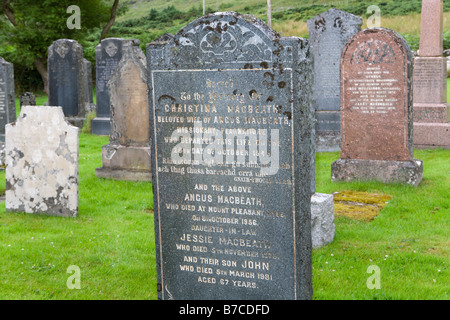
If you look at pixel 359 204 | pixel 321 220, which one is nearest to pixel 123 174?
pixel 359 204

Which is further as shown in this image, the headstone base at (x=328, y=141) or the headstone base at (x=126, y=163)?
the headstone base at (x=328, y=141)

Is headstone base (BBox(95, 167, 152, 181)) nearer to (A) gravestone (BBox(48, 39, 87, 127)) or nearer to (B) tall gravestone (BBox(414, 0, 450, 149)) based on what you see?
(B) tall gravestone (BBox(414, 0, 450, 149))

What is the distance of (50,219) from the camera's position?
6879mm

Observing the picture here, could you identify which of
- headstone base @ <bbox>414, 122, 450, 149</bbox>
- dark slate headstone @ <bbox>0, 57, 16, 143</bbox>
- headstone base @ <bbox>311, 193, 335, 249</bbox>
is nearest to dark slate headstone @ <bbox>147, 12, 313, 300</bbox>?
headstone base @ <bbox>311, 193, 335, 249</bbox>

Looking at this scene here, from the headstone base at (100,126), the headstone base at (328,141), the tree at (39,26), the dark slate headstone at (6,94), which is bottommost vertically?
the headstone base at (328,141)

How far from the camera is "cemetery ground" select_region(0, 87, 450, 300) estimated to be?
4.73 meters

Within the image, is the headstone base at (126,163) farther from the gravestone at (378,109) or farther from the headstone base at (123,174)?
the gravestone at (378,109)

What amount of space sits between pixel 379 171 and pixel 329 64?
4.25 meters

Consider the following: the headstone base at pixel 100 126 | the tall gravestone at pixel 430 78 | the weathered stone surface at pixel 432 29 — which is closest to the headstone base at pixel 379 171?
the tall gravestone at pixel 430 78

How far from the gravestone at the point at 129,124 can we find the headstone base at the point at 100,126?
5.87m

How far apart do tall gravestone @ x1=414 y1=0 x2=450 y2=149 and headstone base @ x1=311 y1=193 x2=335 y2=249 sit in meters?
6.62

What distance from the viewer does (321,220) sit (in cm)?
567

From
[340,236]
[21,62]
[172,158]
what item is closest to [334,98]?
[340,236]

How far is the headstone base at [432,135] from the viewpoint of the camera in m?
11.4
